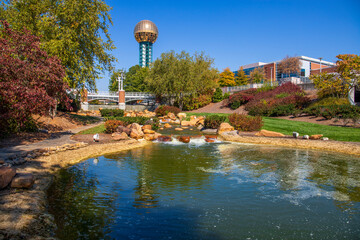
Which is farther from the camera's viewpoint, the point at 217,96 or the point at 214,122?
the point at 217,96

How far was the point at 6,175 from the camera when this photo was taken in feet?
19.4

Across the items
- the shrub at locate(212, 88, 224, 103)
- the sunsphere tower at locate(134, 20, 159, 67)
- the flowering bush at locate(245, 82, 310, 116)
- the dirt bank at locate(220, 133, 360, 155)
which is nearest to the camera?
the dirt bank at locate(220, 133, 360, 155)

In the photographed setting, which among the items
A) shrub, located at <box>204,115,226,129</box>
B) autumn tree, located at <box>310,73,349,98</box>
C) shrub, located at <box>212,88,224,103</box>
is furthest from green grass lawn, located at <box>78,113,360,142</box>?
shrub, located at <box>212,88,224,103</box>

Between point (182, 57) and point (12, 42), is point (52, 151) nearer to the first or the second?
point (12, 42)

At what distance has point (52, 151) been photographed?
970 centimetres

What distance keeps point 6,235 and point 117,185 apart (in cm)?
353

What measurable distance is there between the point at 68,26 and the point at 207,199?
18855mm

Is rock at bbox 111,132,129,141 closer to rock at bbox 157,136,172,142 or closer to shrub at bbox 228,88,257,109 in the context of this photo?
rock at bbox 157,136,172,142

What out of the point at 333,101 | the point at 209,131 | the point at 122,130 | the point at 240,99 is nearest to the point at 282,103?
the point at 333,101

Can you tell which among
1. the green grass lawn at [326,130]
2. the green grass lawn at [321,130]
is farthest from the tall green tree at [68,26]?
the green grass lawn at [326,130]

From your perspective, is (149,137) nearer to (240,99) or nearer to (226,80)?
(240,99)

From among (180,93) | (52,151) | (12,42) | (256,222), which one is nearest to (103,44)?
(12,42)

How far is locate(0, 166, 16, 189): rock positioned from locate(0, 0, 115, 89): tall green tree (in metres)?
13.0

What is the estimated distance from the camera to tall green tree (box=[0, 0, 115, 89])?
17.7 metres
